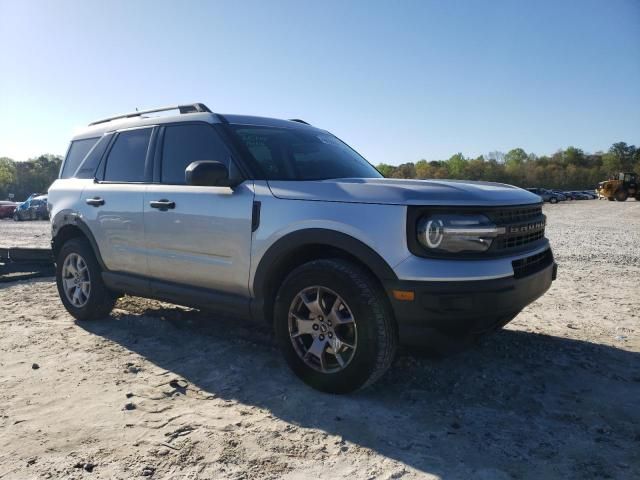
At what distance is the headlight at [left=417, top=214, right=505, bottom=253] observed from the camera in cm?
285

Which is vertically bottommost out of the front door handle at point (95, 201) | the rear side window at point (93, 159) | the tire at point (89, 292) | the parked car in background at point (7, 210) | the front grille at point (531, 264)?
the parked car in background at point (7, 210)

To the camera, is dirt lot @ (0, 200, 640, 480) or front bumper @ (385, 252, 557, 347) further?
front bumper @ (385, 252, 557, 347)

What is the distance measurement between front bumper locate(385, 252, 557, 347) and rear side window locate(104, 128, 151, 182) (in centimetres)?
278

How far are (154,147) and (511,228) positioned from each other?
3.09 metres

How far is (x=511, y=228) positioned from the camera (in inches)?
123

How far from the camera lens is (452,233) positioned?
285 centimetres

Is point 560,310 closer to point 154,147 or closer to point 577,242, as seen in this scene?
point 154,147

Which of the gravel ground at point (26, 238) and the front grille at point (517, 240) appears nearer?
the front grille at point (517, 240)

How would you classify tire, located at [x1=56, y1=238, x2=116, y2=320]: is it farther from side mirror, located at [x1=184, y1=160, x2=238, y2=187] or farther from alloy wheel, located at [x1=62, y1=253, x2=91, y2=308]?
side mirror, located at [x1=184, y1=160, x2=238, y2=187]

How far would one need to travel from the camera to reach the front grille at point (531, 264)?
3053mm

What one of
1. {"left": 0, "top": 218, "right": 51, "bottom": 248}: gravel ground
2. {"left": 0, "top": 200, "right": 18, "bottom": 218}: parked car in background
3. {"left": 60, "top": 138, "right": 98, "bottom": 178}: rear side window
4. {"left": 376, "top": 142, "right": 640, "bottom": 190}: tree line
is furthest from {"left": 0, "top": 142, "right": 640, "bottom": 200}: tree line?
{"left": 60, "top": 138, "right": 98, "bottom": 178}: rear side window

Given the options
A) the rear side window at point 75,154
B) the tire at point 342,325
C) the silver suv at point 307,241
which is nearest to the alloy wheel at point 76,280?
the silver suv at point 307,241

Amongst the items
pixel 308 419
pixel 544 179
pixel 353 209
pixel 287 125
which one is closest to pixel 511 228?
pixel 353 209

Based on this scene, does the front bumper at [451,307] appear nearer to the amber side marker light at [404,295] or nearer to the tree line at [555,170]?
the amber side marker light at [404,295]
